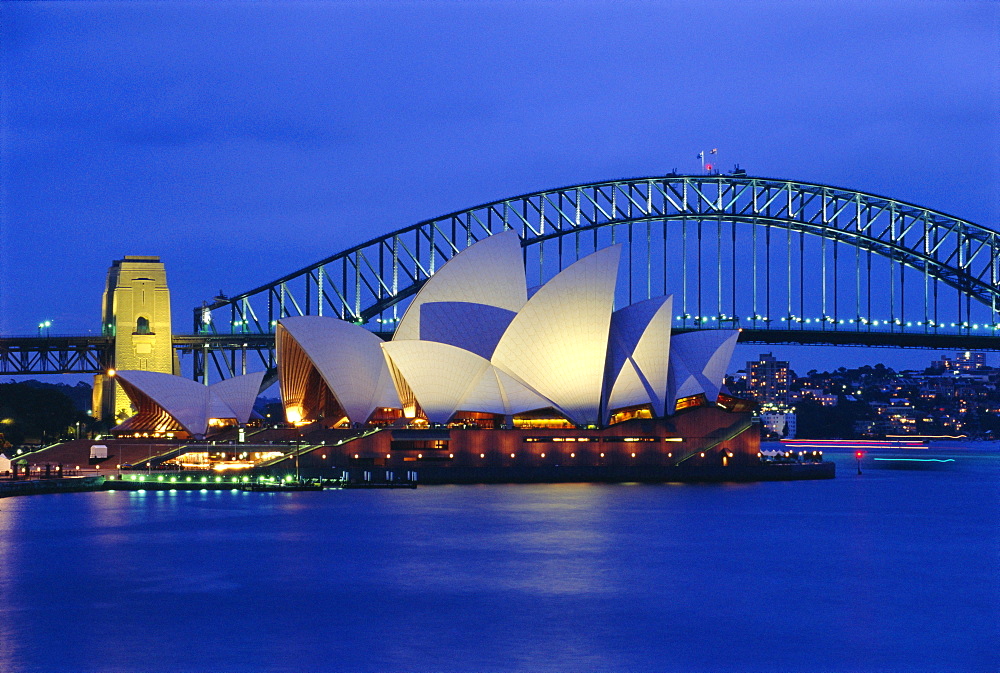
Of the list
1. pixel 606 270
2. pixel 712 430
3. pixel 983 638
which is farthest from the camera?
pixel 712 430

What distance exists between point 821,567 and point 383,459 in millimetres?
31228

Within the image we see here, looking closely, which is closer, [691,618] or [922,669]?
[922,669]

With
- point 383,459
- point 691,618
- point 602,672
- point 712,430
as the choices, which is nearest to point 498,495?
point 383,459

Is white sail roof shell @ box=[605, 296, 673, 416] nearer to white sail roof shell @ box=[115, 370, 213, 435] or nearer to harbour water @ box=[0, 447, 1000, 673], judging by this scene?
harbour water @ box=[0, 447, 1000, 673]

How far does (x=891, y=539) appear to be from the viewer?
3772 centimetres

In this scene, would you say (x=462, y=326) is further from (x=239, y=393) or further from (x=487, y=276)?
(x=239, y=393)

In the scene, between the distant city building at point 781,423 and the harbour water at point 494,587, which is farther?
the distant city building at point 781,423

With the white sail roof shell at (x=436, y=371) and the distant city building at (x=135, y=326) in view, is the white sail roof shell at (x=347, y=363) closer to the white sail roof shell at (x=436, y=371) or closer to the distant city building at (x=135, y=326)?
the white sail roof shell at (x=436, y=371)

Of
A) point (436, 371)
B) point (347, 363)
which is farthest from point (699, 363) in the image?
point (347, 363)

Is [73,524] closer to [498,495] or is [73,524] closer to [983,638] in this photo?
[498,495]

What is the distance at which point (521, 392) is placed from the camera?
60188 millimetres

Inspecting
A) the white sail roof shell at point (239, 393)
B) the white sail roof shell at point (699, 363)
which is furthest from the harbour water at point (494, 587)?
the white sail roof shell at point (239, 393)

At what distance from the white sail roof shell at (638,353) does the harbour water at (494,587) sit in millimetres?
13516

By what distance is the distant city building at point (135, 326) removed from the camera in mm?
78188
